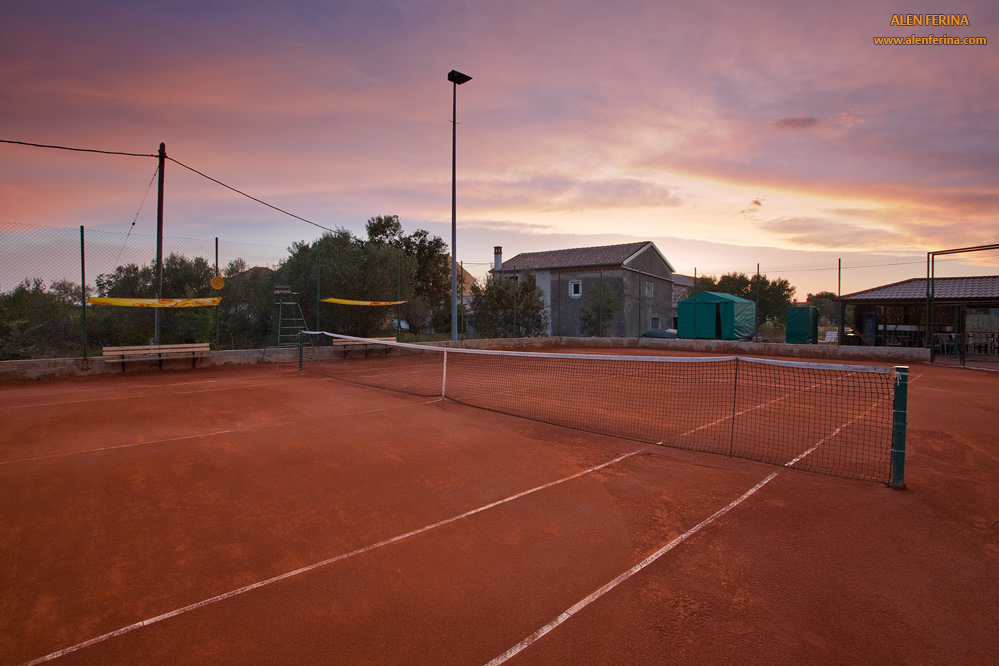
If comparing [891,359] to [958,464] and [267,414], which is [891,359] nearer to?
[958,464]

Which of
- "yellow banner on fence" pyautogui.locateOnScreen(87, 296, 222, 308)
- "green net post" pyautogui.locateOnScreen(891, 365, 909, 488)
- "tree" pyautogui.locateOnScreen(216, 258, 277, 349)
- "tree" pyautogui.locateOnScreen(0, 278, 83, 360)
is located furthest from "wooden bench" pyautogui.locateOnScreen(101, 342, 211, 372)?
"green net post" pyautogui.locateOnScreen(891, 365, 909, 488)

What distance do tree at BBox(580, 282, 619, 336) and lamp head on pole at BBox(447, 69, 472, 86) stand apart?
13688 mm

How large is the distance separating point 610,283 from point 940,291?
52.3 ft

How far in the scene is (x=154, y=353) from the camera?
43.9 ft

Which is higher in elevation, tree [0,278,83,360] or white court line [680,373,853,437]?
tree [0,278,83,360]

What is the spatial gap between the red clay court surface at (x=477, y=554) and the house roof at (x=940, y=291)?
60.4ft

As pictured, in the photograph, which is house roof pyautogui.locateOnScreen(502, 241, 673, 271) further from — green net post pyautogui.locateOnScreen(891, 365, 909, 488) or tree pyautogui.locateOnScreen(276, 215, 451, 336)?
green net post pyautogui.locateOnScreen(891, 365, 909, 488)

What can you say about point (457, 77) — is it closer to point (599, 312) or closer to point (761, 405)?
point (761, 405)

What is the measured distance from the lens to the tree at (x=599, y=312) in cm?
2679

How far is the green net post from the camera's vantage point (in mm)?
5004

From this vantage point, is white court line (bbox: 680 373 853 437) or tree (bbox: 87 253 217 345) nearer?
white court line (bbox: 680 373 853 437)

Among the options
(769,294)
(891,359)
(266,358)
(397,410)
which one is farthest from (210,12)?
(769,294)

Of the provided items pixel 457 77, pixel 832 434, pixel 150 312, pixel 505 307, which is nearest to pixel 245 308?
pixel 150 312

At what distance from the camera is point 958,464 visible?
235 inches
